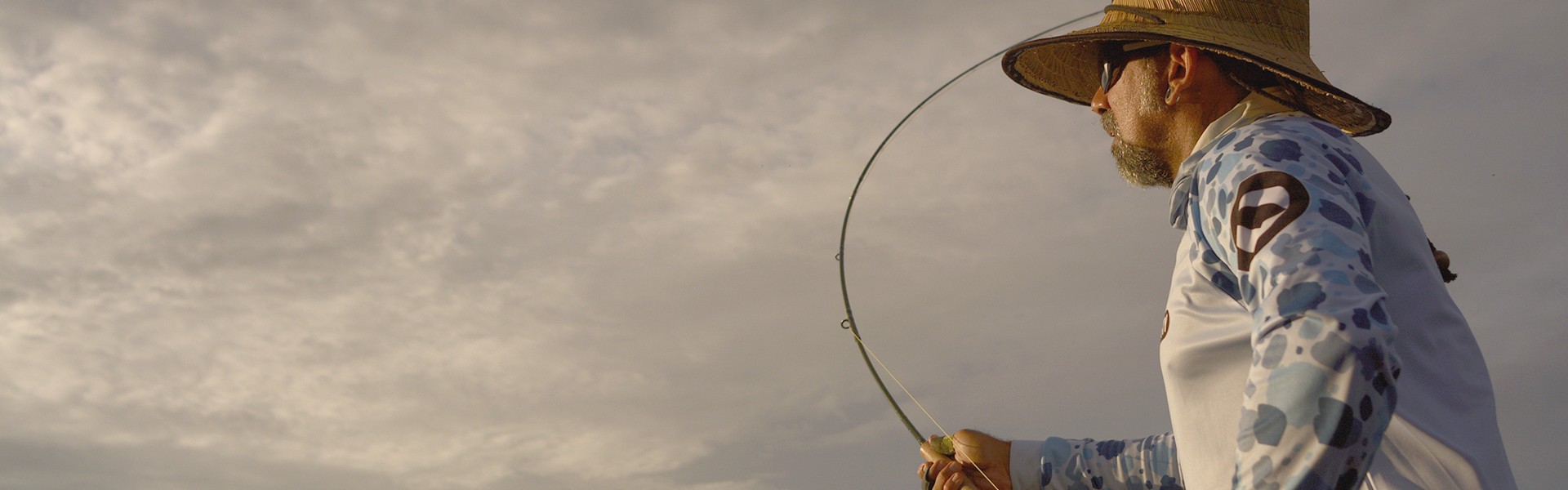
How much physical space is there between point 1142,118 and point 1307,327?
1611mm

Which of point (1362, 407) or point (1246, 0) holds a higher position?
point (1246, 0)

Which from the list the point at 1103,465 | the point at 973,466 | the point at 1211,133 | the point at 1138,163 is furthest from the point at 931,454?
the point at 1211,133

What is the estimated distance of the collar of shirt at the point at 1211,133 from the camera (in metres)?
3.24

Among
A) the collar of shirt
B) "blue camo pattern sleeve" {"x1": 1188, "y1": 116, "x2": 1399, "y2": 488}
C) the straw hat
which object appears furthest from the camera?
the straw hat

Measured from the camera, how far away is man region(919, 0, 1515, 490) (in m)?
2.39

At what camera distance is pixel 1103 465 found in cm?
486

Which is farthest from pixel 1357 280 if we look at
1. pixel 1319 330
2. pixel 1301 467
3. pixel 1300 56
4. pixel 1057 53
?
pixel 1057 53

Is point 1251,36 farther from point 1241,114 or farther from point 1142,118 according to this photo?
point 1241,114

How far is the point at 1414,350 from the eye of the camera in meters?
2.85

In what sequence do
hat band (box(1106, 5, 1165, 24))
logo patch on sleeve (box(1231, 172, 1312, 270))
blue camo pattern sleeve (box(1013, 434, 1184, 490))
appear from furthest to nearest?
1. blue camo pattern sleeve (box(1013, 434, 1184, 490))
2. hat band (box(1106, 5, 1165, 24))
3. logo patch on sleeve (box(1231, 172, 1312, 270))

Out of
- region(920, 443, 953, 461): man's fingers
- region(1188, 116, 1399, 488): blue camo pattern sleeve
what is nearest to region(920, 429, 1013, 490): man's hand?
region(920, 443, 953, 461): man's fingers

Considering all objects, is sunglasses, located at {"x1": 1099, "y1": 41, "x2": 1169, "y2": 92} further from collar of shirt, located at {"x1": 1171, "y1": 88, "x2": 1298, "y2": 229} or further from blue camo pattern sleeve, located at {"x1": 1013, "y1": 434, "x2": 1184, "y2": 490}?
blue camo pattern sleeve, located at {"x1": 1013, "y1": 434, "x2": 1184, "y2": 490}

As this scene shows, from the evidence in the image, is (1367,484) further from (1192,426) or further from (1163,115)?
(1163,115)

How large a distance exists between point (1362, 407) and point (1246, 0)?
194cm
